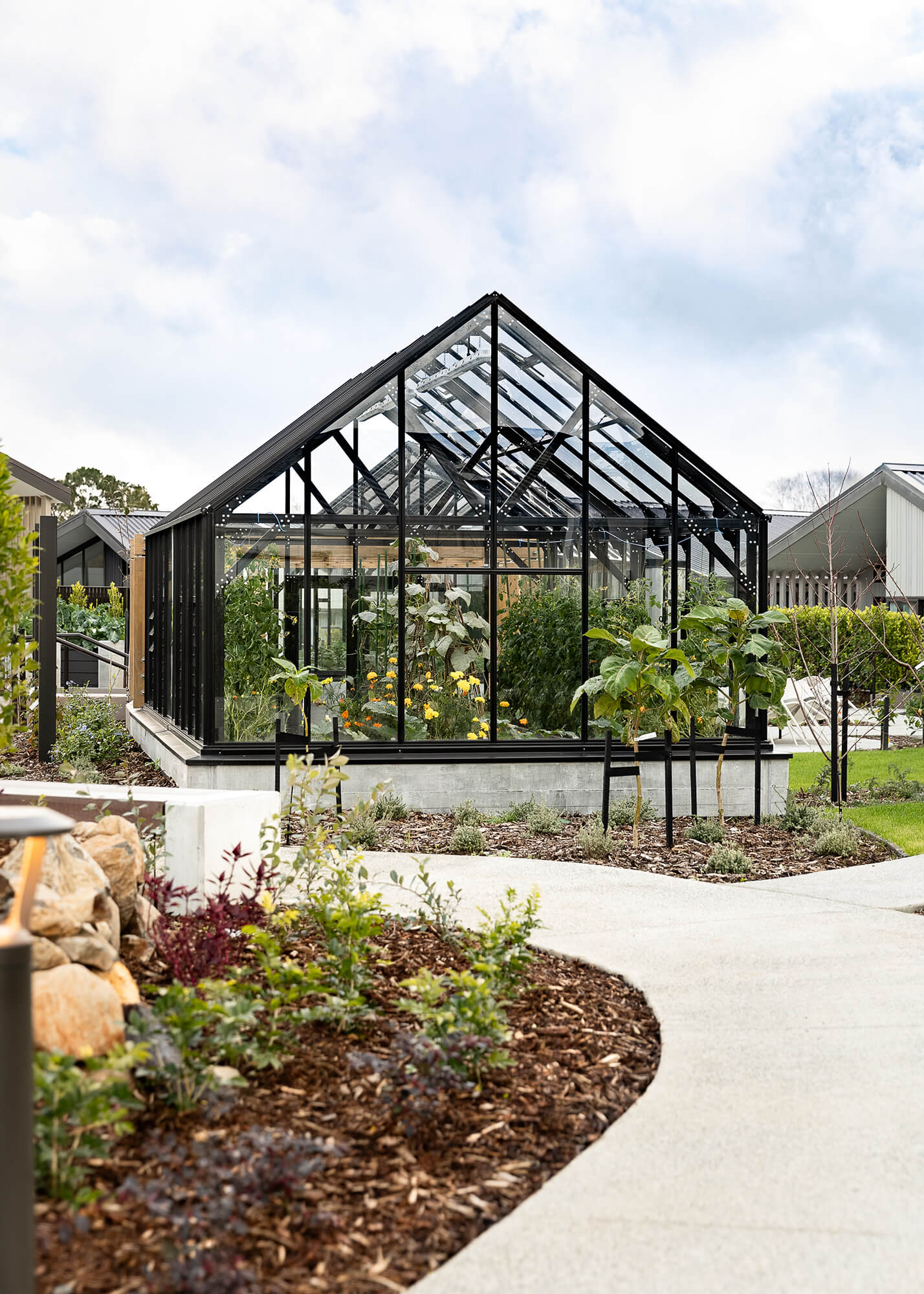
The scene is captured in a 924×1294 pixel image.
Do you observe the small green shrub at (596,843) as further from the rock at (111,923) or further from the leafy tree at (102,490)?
the leafy tree at (102,490)

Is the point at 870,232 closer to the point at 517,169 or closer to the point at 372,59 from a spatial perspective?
the point at 517,169

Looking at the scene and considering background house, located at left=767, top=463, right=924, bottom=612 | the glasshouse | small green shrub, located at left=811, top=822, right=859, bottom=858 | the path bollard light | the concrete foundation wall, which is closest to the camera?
the path bollard light

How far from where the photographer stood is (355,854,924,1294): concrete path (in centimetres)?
254

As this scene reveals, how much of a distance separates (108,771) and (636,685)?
5833 millimetres

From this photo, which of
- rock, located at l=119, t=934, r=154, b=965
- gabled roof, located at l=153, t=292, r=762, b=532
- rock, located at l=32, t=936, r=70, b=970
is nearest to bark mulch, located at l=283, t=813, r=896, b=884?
gabled roof, located at l=153, t=292, r=762, b=532

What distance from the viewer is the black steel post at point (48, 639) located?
36.3 ft

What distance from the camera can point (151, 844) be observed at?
5.07m

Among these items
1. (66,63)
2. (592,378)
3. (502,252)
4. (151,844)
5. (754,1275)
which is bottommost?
(754,1275)

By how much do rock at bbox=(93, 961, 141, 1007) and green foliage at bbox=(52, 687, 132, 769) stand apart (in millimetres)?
7198

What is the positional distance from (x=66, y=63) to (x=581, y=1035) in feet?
36.3

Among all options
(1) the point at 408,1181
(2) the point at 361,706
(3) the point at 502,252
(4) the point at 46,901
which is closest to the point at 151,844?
(4) the point at 46,901

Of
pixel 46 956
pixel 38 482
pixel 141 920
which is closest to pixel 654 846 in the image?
pixel 141 920

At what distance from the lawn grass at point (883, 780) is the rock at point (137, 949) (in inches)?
219

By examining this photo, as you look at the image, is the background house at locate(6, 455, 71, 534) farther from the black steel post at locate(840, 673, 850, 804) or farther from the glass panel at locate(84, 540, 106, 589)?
the glass panel at locate(84, 540, 106, 589)
